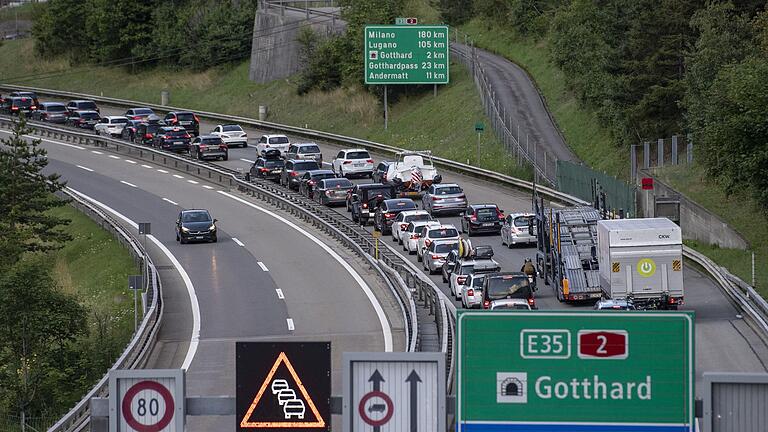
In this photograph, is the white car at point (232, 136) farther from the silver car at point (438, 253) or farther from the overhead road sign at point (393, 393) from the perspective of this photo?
the overhead road sign at point (393, 393)

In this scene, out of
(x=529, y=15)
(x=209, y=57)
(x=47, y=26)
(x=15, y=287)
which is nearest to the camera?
(x=15, y=287)

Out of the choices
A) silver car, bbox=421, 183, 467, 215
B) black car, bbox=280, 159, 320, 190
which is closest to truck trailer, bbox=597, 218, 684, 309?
silver car, bbox=421, 183, 467, 215

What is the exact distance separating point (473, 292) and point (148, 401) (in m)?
26.7

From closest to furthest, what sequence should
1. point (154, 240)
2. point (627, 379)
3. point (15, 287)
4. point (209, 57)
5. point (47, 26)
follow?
point (627, 379), point (15, 287), point (154, 240), point (209, 57), point (47, 26)

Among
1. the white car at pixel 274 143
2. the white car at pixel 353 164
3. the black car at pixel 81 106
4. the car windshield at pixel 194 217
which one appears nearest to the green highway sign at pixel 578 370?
the car windshield at pixel 194 217

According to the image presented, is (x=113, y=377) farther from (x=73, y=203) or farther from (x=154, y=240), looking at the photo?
(x=73, y=203)

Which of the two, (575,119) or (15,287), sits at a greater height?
(575,119)

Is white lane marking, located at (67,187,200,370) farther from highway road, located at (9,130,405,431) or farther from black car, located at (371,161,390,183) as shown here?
black car, located at (371,161,390,183)

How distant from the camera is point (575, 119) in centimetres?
7744

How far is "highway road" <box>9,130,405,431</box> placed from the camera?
38281 mm

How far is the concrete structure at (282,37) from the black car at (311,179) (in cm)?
3404

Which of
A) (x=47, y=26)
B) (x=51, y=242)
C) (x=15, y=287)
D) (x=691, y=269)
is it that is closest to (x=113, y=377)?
(x=15, y=287)

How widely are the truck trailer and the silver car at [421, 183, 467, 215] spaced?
21660 mm

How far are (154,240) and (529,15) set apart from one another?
43.8 metres
